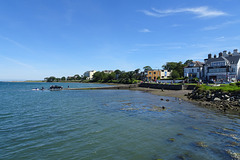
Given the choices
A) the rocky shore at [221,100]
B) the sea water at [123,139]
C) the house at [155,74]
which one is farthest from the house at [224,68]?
the sea water at [123,139]

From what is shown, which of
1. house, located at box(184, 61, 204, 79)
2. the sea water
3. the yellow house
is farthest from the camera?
the yellow house

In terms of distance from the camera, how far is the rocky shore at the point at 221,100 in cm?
2436

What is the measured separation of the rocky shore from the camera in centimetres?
2436

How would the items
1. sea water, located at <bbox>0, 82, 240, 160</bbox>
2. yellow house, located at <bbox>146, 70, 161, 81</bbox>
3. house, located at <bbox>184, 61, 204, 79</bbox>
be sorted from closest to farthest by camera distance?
sea water, located at <bbox>0, 82, 240, 160</bbox> → house, located at <bbox>184, 61, 204, 79</bbox> → yellow house, located at <bbox>146, 70, 161, 81</bbox>

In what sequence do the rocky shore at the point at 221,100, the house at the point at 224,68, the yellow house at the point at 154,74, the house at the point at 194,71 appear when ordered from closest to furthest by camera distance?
1. the rocky shore at the point at 221,100
2. the house at the point at 224,68
3. the house at the point at 194,71
4. the yellow house at the point at 154,74

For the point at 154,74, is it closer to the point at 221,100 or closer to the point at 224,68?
the point at 224,68

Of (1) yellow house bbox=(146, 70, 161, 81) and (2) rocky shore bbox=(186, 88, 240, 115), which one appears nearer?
(2) rocky shore bbox=(186, 88, 240, 115)

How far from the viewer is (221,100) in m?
29.0

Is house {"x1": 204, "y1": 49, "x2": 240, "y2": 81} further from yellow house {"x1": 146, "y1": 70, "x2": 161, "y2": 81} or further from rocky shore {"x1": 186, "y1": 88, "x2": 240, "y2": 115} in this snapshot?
yellow house {"x1": 146, "y1": 70, "x2": 161, "y2": 81}

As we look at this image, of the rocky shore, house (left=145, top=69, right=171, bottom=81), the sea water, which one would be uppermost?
house (left=145, top=69, right=171, bottom=81)

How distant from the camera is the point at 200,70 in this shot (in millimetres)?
79562

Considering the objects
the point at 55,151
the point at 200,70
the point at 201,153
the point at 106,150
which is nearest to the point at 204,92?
the point at 201,153

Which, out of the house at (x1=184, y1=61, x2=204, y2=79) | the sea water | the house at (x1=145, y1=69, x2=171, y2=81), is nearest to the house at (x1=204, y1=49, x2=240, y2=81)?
the house at (x1=184, y1=61, x2=204, y2=79)

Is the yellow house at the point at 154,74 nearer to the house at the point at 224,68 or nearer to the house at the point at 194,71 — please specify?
the house at the point at 194,71
